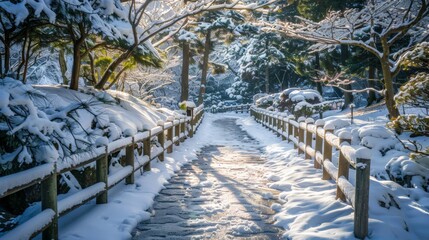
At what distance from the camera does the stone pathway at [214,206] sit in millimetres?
4406

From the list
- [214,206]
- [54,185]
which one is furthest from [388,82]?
[54,185]

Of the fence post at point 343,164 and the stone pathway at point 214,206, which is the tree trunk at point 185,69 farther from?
the fence post at point 343,164

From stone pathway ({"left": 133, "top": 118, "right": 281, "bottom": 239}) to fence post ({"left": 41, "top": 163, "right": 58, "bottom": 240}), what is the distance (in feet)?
3.35

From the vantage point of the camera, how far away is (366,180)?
3662 mm

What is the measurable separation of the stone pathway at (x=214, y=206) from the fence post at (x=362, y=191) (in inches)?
40.9

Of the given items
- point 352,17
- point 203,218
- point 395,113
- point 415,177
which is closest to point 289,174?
point 415,177

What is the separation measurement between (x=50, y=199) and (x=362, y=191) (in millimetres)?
3338

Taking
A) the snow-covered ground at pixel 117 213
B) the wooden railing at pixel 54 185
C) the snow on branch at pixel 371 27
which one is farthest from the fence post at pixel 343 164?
the snow on branch at pixel 371 27

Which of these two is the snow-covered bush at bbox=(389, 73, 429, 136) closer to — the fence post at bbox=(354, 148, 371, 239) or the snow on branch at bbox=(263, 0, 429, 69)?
the fence post at bbox=(354, 148, 371, 239)

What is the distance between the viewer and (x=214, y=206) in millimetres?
5461

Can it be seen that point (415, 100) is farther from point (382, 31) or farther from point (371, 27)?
point (382, 31)

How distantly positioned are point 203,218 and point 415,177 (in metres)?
3.91

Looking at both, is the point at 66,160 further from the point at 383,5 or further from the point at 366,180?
the point at 383,5

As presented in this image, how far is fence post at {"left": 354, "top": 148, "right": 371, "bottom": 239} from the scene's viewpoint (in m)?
3.66
